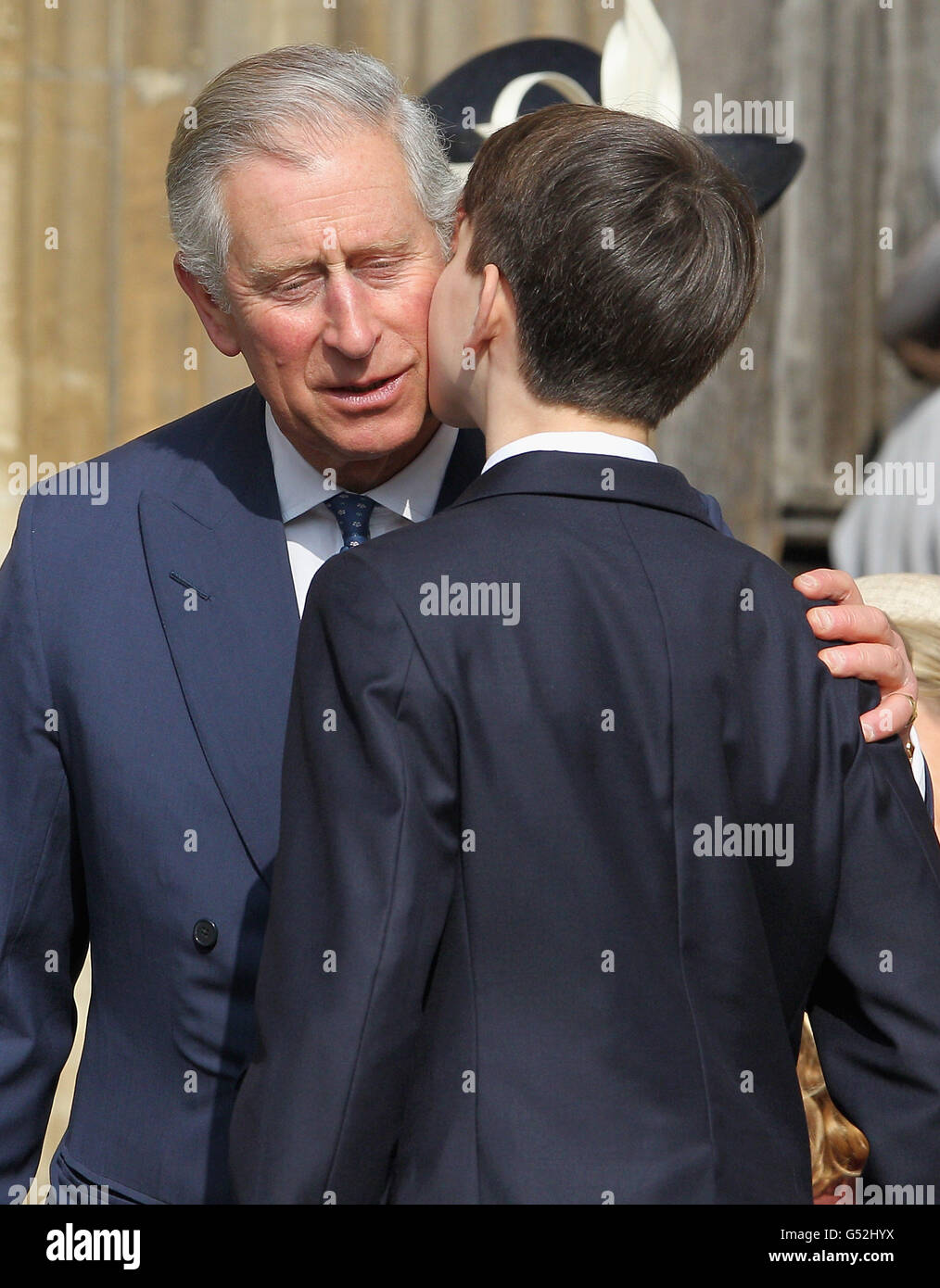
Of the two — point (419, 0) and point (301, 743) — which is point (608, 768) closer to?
point (301, 743)

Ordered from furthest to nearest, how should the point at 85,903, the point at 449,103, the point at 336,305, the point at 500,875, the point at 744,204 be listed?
1. the point at 449,103
2. the point at 85,903
3. the point at 336,305
4. the point at 744,204
5. the point at 500,875

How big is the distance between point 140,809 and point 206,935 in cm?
15

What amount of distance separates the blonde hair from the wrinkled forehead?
1.05 meters

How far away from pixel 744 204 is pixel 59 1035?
3.79 ft

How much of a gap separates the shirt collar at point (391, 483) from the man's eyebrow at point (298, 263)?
0.18 m

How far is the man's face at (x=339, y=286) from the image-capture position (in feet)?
5.61

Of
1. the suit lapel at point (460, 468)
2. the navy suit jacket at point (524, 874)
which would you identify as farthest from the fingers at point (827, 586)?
the suit lapel at point (460, 468)

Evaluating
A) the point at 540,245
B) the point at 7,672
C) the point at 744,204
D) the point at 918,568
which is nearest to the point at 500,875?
the point at 540,245

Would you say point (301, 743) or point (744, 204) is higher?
point (744, 204)

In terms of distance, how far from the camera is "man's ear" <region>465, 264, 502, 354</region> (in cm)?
136

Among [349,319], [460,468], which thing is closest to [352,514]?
[460,468]

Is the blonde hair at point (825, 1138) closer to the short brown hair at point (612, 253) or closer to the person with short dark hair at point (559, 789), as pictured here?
the person with short dark hair at point (559, 789)

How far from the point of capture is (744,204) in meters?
1.42

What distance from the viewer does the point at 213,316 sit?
75.1 inches
